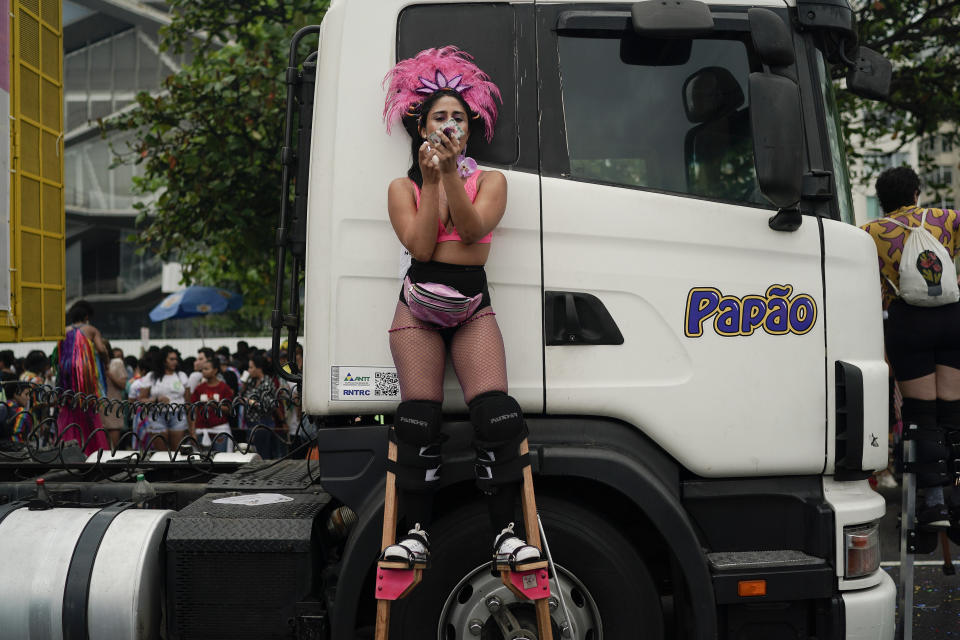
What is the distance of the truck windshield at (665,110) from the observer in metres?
3.24

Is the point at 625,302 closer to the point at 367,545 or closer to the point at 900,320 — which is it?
the point at 367,545

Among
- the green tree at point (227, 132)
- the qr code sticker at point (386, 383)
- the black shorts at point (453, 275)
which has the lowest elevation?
the qr code sticker at point (386, 383)

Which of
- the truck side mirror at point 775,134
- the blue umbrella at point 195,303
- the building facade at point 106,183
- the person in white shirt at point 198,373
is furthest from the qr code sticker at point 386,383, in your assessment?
the building facade at point 106,183

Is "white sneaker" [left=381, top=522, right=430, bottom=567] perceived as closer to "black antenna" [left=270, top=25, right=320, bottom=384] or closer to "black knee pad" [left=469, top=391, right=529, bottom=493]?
"black knee pad" [left=469, top=391, right=529, bottom=493]

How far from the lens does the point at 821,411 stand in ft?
10.5

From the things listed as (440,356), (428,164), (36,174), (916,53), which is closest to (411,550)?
(440,356)

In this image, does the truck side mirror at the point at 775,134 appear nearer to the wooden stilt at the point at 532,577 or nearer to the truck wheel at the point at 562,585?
the wooden stilt at the point at 532,577

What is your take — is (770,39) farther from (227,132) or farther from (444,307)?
(227,132)

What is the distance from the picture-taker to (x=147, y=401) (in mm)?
6926

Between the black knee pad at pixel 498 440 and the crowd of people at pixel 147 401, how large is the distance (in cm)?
122

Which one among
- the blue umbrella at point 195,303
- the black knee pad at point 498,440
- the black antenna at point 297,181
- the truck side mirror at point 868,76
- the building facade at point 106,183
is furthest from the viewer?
the building facade at point 106,183

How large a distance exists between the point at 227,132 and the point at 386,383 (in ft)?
24.2

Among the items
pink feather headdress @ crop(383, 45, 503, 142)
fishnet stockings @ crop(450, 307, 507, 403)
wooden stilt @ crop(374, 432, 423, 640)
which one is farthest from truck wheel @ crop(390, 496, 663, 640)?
pink feather headdress @ crop(383, 45, 503, 142)

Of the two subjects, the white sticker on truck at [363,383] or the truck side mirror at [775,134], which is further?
the white sticker on truck at [363,383]
